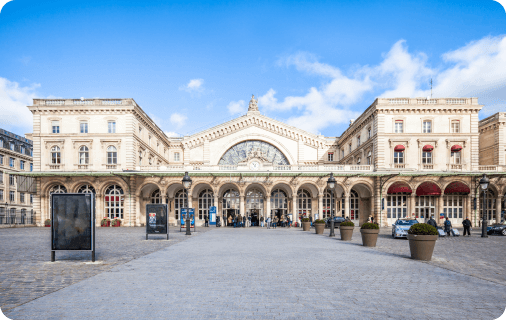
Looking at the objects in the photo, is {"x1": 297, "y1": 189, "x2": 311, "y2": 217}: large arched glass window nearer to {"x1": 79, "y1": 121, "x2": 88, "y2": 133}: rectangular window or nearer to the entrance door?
the entrance door

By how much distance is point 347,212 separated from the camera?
37.3 meters

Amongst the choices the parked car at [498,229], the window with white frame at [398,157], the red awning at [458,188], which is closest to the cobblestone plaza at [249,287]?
the parked car at [498,229]

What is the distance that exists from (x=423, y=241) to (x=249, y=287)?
757cm

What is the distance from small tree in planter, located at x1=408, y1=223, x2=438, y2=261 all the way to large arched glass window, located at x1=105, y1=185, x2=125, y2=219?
33283mm

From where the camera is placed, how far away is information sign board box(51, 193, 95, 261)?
1090 centimetres

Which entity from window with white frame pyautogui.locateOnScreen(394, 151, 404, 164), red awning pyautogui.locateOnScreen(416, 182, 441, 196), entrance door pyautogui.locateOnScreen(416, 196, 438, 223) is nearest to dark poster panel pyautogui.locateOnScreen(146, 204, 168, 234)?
window with white frame pyautogui.locateOnScreen(394, 151, 404, 164)

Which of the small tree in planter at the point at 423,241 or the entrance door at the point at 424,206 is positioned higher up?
the small tree in planter at the point at 423,241

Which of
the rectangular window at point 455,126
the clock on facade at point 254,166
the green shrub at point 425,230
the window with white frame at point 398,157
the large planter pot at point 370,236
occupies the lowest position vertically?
the large planter pot at point 370,236

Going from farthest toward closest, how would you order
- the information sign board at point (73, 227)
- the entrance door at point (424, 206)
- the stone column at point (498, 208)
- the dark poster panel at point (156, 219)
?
the entrance door at point (424, 206) → the stone column at point (498, 208) → the dark poster panel at point (156, 219) → the information sign board at point (73, 227)

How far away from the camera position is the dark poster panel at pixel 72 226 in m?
10.9

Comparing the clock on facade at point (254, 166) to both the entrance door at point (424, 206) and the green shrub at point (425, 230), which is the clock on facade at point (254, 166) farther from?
the green shrub at point (425, 230)

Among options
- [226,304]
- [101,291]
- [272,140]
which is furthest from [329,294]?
[272,140]

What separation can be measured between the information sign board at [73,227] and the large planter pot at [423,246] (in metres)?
11.5

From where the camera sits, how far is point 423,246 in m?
11.6
